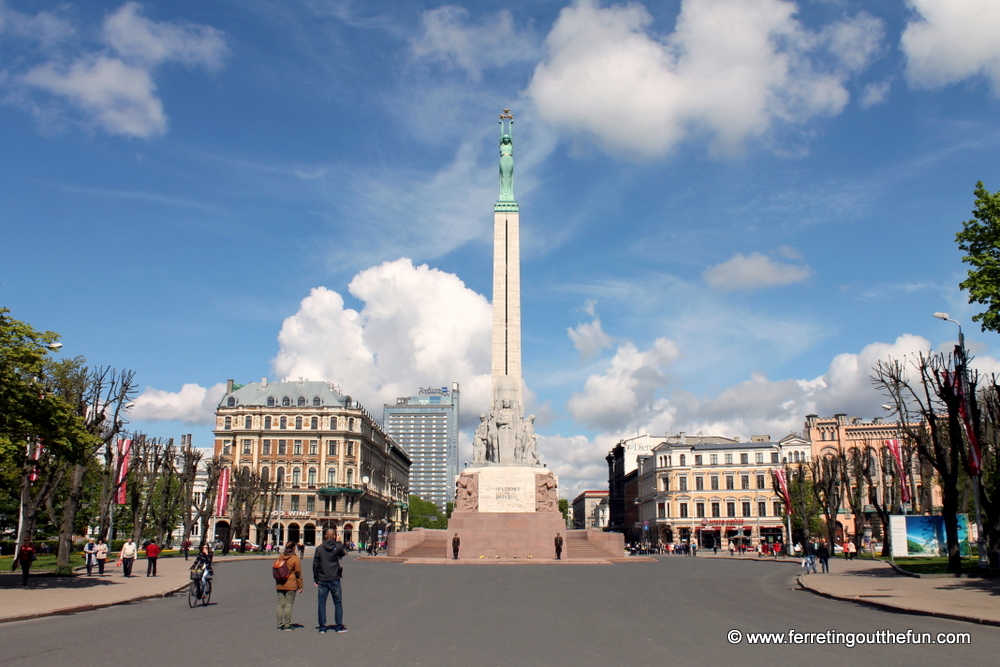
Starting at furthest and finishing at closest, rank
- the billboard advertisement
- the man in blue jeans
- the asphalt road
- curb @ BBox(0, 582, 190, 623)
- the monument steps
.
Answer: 1. the monument steps
2. the billboard advertisement
3. curb @ BBox(0, 582, 190, 623)
4. the man in blue jeans
5. the asphalt road

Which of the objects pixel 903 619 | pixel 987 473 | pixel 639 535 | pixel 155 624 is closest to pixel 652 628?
pixel 903 619

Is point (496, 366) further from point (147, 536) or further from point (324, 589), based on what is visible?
point (147, 536)

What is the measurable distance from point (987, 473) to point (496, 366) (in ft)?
102

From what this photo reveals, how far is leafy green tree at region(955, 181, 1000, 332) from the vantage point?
77.4 feet

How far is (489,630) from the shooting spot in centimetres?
1476

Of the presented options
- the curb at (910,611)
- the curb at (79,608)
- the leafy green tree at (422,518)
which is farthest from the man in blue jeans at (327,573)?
the leafy green tree at (422,518)

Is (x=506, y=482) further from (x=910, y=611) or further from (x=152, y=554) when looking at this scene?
(x=910, y=611)

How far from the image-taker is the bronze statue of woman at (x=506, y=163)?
62.1 m

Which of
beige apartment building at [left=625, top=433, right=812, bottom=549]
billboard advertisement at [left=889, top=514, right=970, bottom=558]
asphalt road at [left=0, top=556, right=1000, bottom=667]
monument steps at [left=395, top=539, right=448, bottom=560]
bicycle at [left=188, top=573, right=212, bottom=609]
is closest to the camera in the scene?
asphalt road at [left=0, top=556, right=1000, bottom=667]

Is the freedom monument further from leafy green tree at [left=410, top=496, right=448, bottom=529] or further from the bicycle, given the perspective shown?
leafy green tree at [left=410, top=496, right=448, bottom=529]

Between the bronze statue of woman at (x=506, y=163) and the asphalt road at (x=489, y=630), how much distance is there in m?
41.9

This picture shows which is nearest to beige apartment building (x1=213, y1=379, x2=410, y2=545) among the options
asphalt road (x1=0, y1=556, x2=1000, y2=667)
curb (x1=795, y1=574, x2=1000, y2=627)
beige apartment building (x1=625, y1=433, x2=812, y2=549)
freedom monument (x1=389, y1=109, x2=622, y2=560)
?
beige apartment building (x1=625, y1=433, x2=812, y2=549)

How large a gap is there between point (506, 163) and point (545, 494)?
2760 centimetres

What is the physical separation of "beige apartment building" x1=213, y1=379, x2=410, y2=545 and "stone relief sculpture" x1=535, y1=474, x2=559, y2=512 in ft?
154
